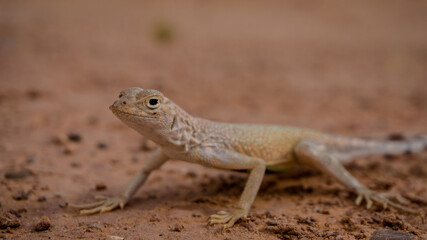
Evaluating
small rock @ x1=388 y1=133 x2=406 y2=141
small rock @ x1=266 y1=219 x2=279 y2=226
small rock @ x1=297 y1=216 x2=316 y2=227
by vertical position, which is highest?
small rock @ x1=388 y1=133 x2=406 y2=141

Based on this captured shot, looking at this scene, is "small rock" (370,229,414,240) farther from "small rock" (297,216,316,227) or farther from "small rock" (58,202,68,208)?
"small rock" (58,202,68,208)

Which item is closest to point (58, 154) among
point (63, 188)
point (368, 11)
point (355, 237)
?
point (63, 188)

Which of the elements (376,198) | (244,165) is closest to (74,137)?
(244,165)

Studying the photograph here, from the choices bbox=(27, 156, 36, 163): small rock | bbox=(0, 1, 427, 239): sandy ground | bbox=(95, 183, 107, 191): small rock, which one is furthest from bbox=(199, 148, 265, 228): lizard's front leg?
bbox=(27, 156, 36, 163): small rock

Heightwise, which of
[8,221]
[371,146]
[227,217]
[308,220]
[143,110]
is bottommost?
[8,221]

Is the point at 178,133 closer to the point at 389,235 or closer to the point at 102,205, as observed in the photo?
the point at 102,205

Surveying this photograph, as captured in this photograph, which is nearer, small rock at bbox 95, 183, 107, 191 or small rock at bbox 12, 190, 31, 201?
small rock at bbox 12, 190, 31, 201
